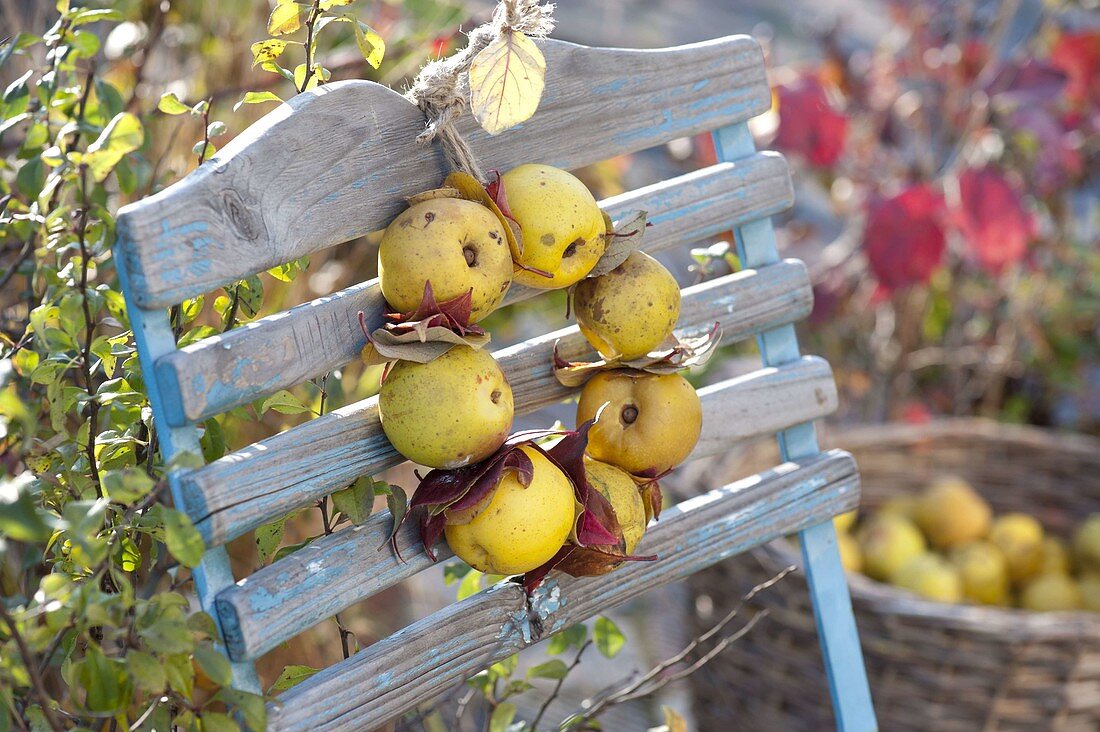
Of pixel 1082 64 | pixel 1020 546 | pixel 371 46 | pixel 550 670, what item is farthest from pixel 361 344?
pixel 1082 64

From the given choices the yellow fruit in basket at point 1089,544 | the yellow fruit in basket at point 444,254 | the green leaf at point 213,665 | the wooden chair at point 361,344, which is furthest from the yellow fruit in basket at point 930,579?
the green leaf at point 213,665

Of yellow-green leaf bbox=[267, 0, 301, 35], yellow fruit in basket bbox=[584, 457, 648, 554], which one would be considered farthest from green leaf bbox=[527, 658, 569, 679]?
yellow-green leaf bbox=[267, 0, 301, 35]

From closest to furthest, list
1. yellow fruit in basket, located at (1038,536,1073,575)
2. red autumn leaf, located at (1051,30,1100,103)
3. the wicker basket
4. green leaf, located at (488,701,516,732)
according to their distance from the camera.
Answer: green leaf, located at (488,701,516,732)
the wicker basket
yellow fruit in basket, located at (1038,536,1073,575)
red autumn leaf, located at (1051,30,1100,103)

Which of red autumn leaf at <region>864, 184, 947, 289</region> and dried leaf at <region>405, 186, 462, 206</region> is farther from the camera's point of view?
red autumn leaf at <region>864, 184, 947, 289</region>

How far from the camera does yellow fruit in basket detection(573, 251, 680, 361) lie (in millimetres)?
878

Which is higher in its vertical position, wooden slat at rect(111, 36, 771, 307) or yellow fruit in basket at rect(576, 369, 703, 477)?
wooden slat at rect(111, 36, 771, 307)

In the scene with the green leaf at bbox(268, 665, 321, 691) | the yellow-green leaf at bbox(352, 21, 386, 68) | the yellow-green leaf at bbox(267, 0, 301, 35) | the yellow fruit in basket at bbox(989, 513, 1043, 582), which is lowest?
the yellow fruit in basket at bbox(989, 513, 1043, 582)

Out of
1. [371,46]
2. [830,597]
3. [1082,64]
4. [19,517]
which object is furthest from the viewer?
[1082,64]

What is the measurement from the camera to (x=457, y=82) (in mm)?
831

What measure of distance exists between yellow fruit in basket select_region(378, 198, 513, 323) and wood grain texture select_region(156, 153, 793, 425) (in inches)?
1.8

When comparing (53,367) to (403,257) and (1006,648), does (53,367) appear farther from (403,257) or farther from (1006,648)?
(1006,648)

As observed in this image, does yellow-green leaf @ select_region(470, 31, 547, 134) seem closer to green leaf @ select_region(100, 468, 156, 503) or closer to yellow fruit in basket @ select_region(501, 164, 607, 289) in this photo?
yellow fruit in basket @ select_region(501, 164, 607, 289)

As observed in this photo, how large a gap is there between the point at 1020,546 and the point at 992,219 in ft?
1.96

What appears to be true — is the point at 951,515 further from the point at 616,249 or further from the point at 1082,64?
the point at 616,249
